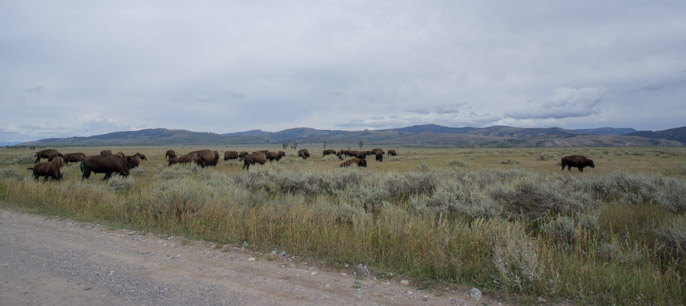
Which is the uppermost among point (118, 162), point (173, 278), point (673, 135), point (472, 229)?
point (118, 162)

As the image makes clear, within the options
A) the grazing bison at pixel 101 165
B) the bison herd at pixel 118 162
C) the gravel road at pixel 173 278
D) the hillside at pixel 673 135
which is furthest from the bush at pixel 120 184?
the hillside at pixel 673 135

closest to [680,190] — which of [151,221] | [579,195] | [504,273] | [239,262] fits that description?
[579,195]

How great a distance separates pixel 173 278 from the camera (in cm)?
389

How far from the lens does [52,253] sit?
187 inches

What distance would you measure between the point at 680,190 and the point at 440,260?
6.95 meters

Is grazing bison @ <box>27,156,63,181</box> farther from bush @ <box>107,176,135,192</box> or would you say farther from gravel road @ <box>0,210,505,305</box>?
gravel road @ <box>0,210,505,305</box>

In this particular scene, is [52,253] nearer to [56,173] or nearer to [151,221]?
[151,221]

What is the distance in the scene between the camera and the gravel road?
3.37 metres

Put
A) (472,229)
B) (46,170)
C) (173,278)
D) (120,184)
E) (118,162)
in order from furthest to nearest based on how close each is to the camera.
→ (118,162)
(46,170)
(120,184)
(472,229)
(173,278)

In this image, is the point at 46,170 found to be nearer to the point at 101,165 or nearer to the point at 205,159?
the point at 101,165

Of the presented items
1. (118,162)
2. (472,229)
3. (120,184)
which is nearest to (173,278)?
(472,229)

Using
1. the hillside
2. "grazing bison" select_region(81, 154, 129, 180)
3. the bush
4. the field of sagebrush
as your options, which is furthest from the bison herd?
the hillside

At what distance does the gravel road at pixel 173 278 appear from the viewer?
3.37 meters

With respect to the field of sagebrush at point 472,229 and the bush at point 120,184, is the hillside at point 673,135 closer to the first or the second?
the field of sagebrush at point 472,229
